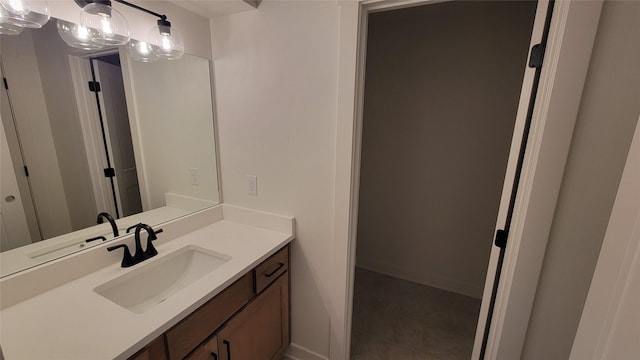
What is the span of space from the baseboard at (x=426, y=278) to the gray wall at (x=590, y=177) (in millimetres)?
1456

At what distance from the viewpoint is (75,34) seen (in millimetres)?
1080

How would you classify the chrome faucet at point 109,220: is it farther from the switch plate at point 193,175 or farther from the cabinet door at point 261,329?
the cabinet door at point 261,329

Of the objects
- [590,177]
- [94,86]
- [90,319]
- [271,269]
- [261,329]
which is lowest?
[261,329]

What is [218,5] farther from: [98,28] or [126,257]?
[126,257]

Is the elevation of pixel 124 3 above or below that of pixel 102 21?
above

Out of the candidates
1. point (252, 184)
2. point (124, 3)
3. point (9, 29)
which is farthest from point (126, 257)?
point (124, 3)

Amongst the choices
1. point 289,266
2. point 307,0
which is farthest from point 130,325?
point 307,0

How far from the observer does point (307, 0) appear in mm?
1309

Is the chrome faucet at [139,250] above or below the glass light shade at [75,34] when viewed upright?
below

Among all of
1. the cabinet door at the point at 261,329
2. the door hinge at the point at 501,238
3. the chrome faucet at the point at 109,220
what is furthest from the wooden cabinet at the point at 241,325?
the door hinge at the point at 501,238

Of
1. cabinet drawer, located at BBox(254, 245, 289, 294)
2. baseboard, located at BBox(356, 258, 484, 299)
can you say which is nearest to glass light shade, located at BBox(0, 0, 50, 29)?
cabinet drawer, located at BBox(254, 245, 289, 294)

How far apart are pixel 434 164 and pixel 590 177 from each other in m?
1.49

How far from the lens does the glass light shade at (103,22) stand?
1027 mm

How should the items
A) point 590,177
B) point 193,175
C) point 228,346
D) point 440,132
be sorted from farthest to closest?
point 440,132
point 193,175
point 228,346
point 590,177
